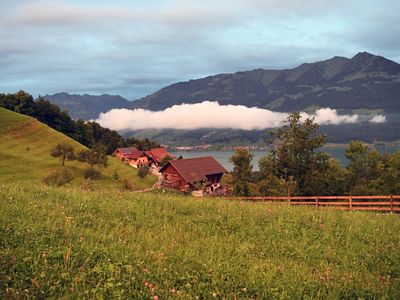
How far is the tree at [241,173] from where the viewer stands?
66.8 meters

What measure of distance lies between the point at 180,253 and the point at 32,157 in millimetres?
78566

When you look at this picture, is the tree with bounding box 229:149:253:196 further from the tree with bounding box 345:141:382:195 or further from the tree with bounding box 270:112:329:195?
the tree with bounding box 345:141:382:195

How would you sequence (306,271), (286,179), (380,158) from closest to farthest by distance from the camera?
(306,271)
(286,179)
(380,158)

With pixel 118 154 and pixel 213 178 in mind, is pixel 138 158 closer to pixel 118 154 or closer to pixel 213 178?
pixel 118 154

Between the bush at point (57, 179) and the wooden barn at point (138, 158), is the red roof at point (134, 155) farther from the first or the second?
the bush at point (57, 179)

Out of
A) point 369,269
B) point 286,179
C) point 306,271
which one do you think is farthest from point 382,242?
point 286,179

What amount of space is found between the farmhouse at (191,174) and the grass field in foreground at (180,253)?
67.3 meters

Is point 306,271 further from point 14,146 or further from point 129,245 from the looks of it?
point 14,146

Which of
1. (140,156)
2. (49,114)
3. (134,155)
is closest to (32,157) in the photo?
(49,114)

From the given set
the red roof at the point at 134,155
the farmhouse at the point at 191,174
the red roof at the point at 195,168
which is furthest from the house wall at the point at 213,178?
the red roof at the point at 134,155

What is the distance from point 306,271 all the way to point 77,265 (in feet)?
18.2

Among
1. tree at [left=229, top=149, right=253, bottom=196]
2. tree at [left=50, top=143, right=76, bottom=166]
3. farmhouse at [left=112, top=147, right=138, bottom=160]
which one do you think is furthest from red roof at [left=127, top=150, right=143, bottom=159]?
tree at [left=229, top=149, right=253, bottom=196]

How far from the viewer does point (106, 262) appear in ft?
26.6

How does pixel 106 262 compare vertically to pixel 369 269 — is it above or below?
above
